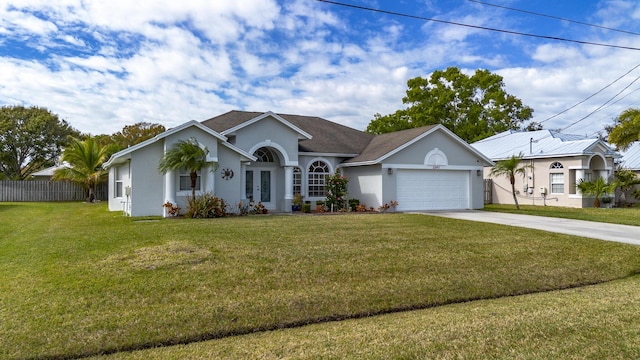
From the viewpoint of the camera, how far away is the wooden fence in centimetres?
2836

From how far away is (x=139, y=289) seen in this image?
669 cm

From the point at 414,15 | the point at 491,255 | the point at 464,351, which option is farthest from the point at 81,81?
the point at 464,351

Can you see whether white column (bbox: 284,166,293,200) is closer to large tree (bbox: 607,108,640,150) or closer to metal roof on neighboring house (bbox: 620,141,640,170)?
large tree (bbox: 607,108,640,150)

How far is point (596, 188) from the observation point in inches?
891

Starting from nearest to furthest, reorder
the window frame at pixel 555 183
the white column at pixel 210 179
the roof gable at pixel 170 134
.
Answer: the roof gable at pixel 170 134
the white column at pixel 210 179
the window frame at pixel 555 183

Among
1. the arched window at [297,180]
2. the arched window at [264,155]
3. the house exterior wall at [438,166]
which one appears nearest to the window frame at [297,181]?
the arched window at [297,180]

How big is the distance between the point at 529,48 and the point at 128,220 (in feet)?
64.0

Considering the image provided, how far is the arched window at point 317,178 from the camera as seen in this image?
20992 mm

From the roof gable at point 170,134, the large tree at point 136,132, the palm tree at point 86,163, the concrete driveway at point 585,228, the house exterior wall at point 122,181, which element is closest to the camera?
the concrete driveway at point 585,228

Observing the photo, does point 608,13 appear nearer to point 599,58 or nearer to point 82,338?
point 599,58

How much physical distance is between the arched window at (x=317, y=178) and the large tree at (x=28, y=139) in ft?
95.8

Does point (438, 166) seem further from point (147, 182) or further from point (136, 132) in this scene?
point (136, 132)

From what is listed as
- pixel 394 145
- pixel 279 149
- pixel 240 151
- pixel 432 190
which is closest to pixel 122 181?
pixel 240 151

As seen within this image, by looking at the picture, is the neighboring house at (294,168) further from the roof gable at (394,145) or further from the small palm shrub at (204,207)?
the small palm shrub at (204,207)
